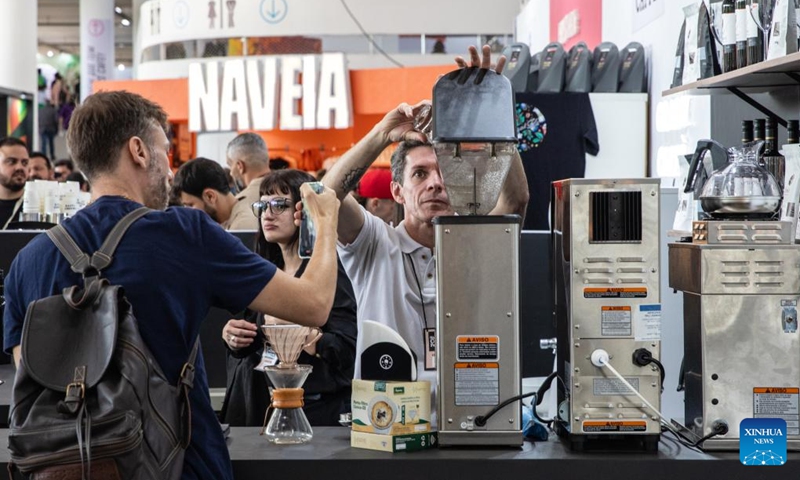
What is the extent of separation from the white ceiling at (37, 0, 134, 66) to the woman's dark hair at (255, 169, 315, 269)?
70.0 ft

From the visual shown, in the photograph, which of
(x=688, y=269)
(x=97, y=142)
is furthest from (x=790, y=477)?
(x=97, y=142)

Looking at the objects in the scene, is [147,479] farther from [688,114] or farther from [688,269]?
[688,114]

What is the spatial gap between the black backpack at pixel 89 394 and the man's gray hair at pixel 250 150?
4650 millimetres

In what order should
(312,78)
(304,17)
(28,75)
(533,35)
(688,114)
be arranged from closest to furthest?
1. (688,114)
2. (533,35)
3. (28,75)
4. (312,78)
5. (304,17)

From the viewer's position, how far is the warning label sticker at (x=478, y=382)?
1.94 m

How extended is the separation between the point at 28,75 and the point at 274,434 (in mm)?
11443

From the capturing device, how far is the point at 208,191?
4.88 m

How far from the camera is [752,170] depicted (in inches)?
83.8

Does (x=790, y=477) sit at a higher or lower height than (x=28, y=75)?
lower

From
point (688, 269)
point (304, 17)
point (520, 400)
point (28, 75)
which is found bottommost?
point (520, 400)

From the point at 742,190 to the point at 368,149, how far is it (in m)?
0.84

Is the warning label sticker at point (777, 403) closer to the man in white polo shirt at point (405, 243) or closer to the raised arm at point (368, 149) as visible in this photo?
the man in white polo shirt at point (405, 243)

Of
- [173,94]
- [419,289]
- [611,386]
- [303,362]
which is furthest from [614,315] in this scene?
[173,94]

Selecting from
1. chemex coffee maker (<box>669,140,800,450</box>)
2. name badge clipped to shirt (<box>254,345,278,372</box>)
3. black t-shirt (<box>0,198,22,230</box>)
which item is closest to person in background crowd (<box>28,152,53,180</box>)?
black t-shirt (<box>0,198,22,230</box>)
